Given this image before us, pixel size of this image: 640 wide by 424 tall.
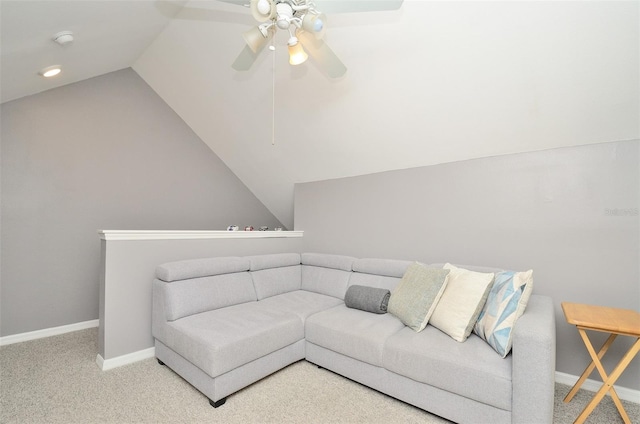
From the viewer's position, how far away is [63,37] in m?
2.14

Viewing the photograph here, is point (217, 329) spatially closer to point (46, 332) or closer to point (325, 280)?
point (325, 280)

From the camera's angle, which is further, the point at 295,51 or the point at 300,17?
the point at 295,51

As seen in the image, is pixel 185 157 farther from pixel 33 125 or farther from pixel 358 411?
pixel 358 411

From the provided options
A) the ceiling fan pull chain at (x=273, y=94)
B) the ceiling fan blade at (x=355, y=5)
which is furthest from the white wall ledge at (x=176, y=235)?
the ceiling fan blade at (x=355, y=5)

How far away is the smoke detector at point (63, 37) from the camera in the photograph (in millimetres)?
2106

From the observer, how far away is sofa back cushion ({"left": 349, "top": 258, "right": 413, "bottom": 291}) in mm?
2846

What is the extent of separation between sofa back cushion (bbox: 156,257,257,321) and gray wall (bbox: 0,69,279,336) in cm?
157

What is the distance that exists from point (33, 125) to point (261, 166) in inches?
93.9

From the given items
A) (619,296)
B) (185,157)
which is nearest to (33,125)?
(185,157)

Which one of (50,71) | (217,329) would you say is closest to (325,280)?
(217,329)

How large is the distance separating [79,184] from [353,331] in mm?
3332

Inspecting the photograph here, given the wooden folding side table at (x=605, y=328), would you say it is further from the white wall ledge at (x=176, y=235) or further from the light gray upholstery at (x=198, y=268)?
the white wall ledge at (x=176, y=235)

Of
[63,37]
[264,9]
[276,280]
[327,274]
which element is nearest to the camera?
[264,9]

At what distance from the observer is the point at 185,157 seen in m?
4.20
